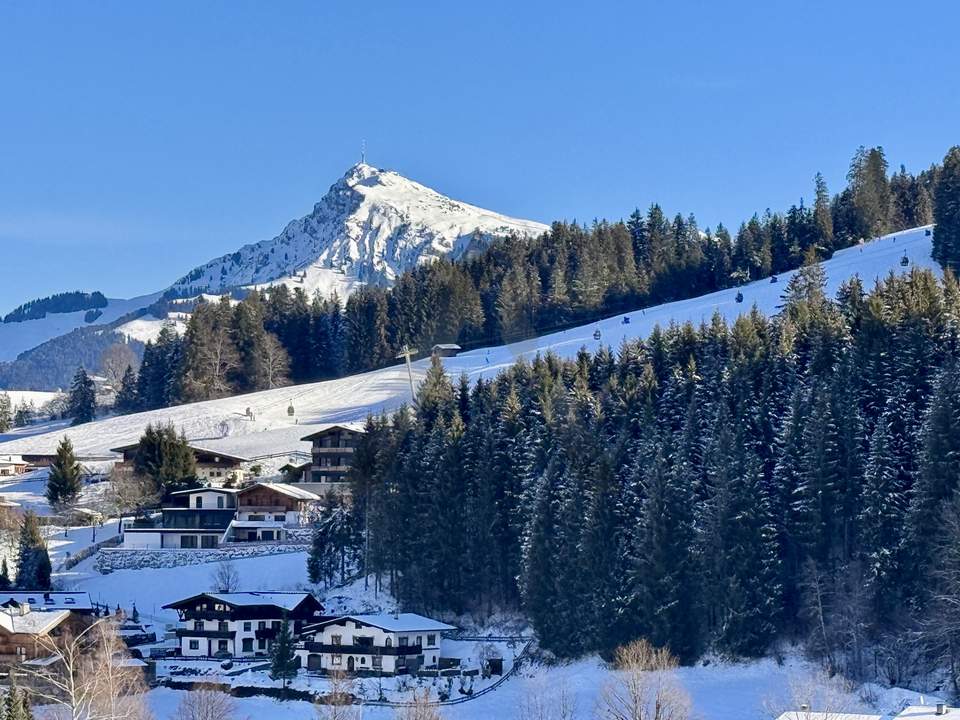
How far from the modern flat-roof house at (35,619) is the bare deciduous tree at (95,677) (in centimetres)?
65

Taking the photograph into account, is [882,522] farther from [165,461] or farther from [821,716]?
[165,461]

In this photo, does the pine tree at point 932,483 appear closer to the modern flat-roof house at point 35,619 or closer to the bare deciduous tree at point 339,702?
the bare deciduous tree at point 339,702

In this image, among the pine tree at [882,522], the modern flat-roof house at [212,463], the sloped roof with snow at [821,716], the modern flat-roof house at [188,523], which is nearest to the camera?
the sloped roof with snow at [821,716]

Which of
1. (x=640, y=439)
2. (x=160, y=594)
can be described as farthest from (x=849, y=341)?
(x=160, y=594)

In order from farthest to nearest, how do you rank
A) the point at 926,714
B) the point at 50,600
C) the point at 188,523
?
the point at 188,523, the point at 50,600, the point at 926,714

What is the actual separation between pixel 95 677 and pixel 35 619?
1039 inches

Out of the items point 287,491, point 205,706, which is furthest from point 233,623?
point 287,491

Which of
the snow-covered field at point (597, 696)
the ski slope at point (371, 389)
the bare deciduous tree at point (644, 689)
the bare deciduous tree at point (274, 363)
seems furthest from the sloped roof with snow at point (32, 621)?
the bare deciduous tree at point (274, 363)

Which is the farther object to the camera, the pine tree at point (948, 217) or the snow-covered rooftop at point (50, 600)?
the pine tree at point (948, 217)

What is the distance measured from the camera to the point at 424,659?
70125 millimetres

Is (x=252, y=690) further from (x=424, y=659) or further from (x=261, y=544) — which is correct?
(x=261, y=544)

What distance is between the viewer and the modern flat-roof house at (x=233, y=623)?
75.2 metres

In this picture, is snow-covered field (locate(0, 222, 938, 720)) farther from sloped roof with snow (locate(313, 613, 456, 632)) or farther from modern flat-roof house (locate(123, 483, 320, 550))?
sloped roof with snow (locate(313, 613, 456, 632))

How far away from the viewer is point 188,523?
9319 cm
